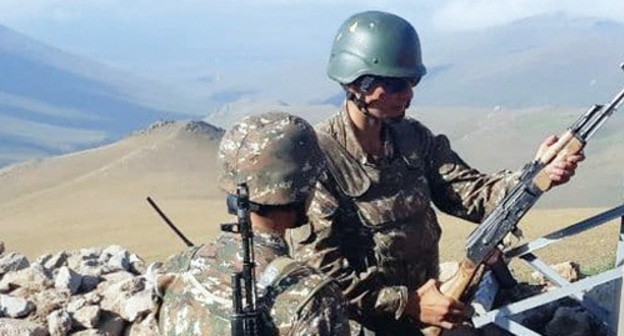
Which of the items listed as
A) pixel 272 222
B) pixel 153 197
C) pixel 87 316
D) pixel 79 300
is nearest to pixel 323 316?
pixel 272 222

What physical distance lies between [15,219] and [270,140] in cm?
3962

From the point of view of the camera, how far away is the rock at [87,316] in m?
7.59

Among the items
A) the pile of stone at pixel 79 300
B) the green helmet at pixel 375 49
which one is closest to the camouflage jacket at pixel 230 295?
the green helmet at pixel 375 49

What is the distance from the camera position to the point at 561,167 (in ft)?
16.8

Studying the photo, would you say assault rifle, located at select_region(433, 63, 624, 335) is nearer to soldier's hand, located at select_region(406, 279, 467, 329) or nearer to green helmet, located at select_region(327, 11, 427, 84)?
soldier's hand, located at select_region(406, 279, 467, 329)

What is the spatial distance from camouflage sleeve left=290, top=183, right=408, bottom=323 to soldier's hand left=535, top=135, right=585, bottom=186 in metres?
0.70

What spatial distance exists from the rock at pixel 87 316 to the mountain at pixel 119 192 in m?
17.2

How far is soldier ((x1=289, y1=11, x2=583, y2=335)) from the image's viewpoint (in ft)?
16.8

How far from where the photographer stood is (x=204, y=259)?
3.74 metres

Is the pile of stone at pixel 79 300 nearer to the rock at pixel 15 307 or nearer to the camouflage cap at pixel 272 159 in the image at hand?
the rock at pixel 15 307

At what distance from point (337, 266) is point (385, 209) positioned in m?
0.36

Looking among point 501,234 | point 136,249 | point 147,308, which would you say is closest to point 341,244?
point 501,234

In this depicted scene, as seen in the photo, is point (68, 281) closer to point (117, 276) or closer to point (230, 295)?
point (117, 276)

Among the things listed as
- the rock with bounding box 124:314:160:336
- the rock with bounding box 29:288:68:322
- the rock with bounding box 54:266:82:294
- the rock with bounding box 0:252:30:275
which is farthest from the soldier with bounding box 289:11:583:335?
the rock with bounding box 0:252:30:275
